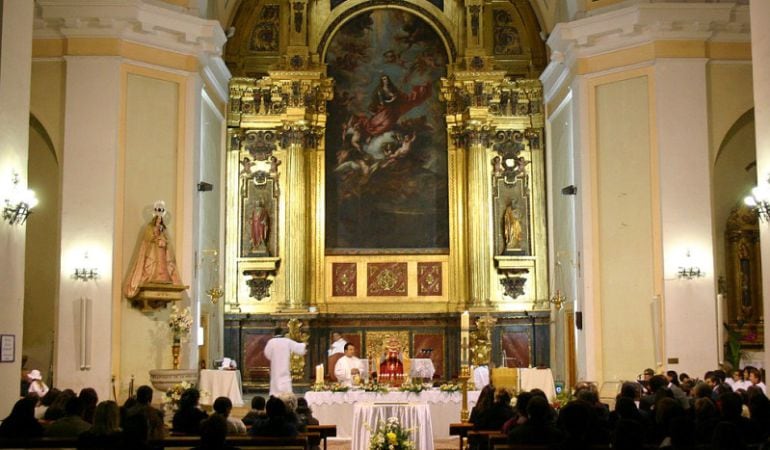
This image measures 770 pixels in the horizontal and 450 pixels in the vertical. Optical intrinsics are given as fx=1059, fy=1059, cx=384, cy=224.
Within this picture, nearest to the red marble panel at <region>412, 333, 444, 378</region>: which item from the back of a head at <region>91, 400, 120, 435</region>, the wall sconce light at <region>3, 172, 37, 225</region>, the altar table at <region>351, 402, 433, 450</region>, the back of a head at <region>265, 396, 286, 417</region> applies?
the altar table at <region>351, 402, 433, 450</region>

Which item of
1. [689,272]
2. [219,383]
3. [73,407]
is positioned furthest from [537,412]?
[219,383]

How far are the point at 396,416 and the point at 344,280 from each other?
10.7m

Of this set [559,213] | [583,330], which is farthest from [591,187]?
[559,213]

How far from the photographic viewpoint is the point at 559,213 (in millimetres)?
24078

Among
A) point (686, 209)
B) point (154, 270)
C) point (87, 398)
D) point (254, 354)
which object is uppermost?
point (686, 209)

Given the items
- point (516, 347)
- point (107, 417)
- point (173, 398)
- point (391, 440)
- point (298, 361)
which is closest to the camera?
point (107, 417)

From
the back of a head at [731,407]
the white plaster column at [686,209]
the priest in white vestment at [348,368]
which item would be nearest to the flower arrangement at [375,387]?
the priest in white vestment at [348,368]

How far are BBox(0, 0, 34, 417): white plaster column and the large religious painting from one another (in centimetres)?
1266

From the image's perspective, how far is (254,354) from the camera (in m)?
24.7

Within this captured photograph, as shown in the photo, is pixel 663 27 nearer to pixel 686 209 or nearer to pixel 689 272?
pixel 686 209

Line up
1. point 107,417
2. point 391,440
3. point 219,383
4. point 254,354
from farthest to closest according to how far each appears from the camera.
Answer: point 254,354, point 219,383, point 391,440, point 107,417

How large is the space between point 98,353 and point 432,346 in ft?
30.7

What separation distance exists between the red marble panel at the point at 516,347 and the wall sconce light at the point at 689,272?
6.72 m

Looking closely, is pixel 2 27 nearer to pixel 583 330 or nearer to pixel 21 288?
pixel 21 288
